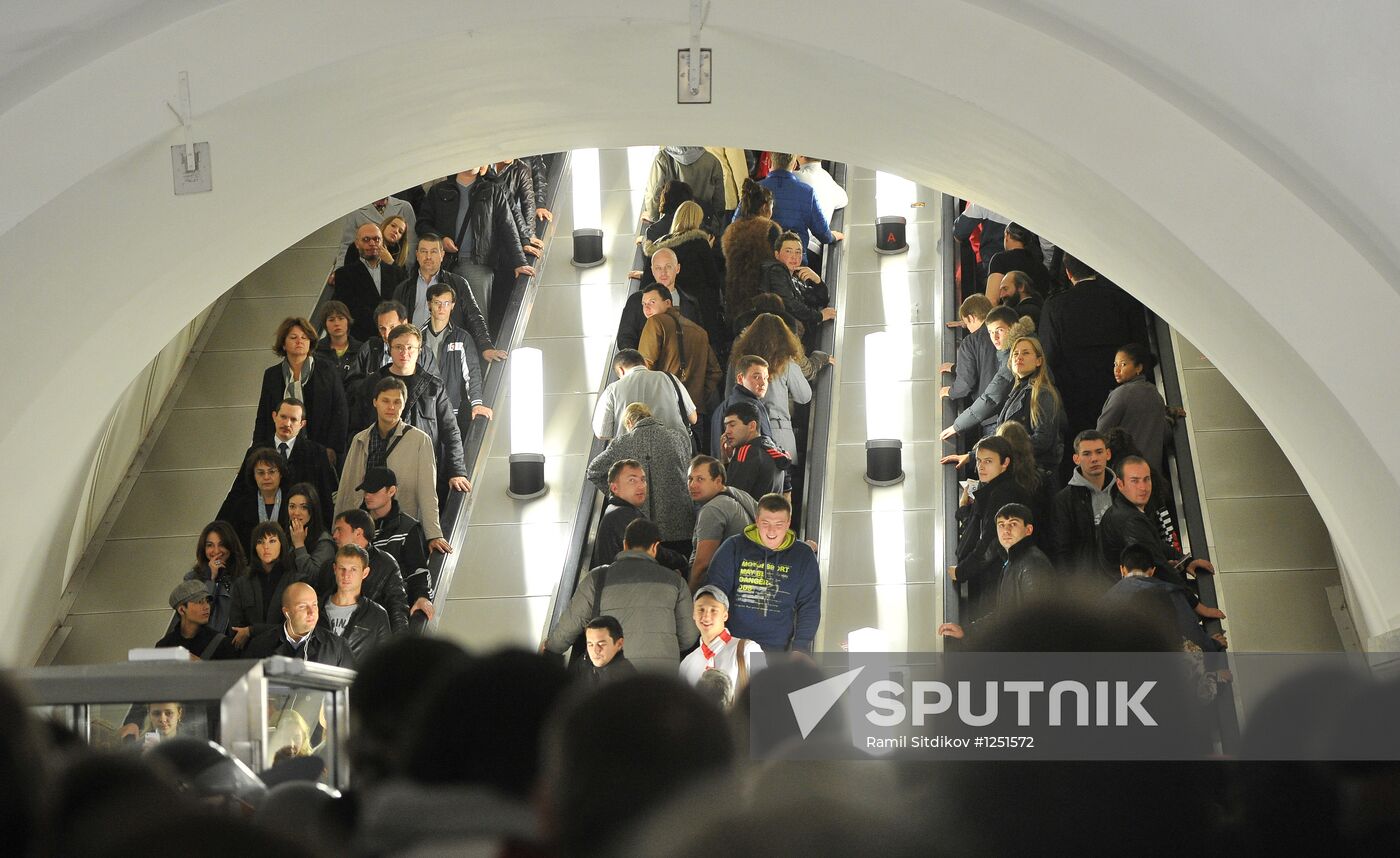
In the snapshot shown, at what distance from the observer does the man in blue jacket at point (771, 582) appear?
303 inches

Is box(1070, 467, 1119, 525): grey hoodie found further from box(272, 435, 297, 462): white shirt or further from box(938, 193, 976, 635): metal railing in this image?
box(272, 435, 297, 462): white shirt

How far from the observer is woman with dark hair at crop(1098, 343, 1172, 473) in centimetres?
890

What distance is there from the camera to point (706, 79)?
15.9 ft

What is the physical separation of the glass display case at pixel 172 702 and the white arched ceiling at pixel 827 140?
1919 mm

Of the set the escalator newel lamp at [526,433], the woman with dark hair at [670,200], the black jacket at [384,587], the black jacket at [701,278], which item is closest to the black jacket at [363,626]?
the black jacket at [384,587]

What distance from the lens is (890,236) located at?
12.9 meters

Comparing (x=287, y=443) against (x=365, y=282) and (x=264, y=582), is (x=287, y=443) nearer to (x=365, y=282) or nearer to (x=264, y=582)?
(x=264, y=582)

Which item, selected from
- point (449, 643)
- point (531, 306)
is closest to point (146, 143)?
point (449, 643)

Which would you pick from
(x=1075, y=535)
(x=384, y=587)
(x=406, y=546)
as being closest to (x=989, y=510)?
(x=1075, y=535)

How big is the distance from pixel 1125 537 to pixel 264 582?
4757 millimetres

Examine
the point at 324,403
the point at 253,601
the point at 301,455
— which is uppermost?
the point at 324,403

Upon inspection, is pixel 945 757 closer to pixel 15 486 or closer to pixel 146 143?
pixel 146 143

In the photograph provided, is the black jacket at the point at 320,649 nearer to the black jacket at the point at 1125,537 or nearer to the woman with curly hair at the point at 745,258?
the black jacket at the point at 1125,537

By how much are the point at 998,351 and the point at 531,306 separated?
433 centimetres
